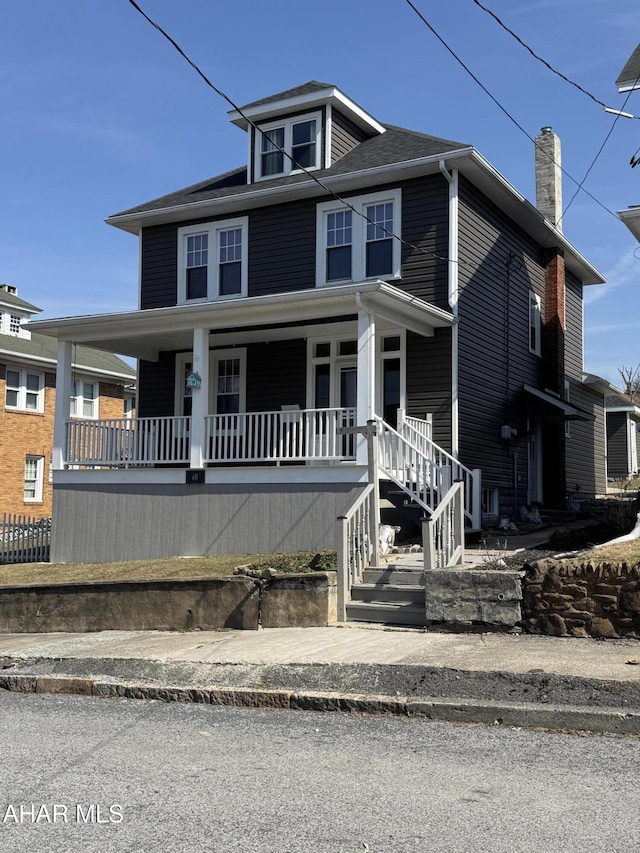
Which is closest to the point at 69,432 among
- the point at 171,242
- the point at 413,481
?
the point at 171,242

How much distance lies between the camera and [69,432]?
58.4 feet

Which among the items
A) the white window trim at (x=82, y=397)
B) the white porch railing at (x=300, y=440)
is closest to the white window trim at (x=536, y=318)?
the white porch railing at (x=300, y=440)

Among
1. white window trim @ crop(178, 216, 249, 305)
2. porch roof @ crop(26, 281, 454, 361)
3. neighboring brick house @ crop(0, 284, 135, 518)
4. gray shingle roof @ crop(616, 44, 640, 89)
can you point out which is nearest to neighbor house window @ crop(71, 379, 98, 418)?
neighboring brick house @ crop(0, 284, 135, 518)

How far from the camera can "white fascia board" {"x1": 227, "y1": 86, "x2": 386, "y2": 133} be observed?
1927 centimetres

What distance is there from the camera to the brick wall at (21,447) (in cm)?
3000

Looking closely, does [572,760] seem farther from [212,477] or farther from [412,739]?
[212,477]

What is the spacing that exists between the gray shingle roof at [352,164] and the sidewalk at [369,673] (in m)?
10.5

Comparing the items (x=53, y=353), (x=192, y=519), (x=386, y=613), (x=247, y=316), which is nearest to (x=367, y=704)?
(x=386, y=613)

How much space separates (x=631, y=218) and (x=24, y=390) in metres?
22.8

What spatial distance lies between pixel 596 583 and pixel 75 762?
5.01 meters

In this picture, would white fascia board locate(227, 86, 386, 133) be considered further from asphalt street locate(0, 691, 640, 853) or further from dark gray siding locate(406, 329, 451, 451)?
asphalt street locate(0, 691, 640, 853)

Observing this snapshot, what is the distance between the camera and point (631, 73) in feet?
50.8

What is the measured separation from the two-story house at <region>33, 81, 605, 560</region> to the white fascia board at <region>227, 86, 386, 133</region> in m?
0.06

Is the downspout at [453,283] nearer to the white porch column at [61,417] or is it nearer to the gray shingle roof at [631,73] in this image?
the gray shingle roof at [631,73]
